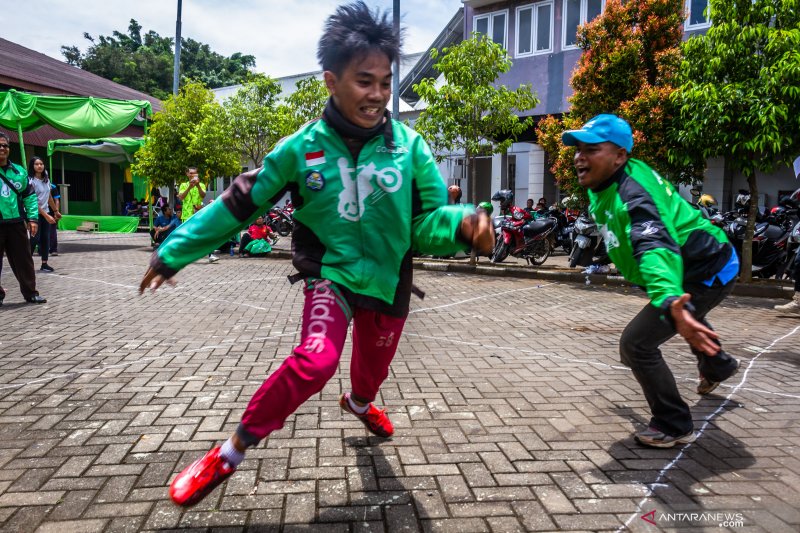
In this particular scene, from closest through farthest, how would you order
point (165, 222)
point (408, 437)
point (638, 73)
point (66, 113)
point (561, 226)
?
point (408, 437)
point (638, 73)
point (165, 222)
point (561, 226)
point (66, 113)

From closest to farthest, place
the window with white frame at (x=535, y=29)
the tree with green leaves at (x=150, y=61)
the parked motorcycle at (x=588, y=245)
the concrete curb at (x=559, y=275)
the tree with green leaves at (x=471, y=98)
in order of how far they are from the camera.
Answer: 1. the concrete curb at (x=559, y=275)
2. the parked motorcycle at (x=588, y=245)
3. the tree with green leaves at (x=471, y=98)
4. the window with white frame at (x=535, y=29)
5. the tree with green leaves at (x=150, y=61)

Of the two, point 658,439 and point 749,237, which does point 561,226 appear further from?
point 658,439

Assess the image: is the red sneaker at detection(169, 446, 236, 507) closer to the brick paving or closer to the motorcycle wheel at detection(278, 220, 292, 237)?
the brick paving

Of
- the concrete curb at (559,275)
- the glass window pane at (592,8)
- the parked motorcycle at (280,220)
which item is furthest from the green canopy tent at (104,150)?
the glass window pane at (592,8)

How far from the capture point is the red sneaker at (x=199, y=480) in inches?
90.2

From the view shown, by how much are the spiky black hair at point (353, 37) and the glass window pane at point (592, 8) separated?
1684 centimetres

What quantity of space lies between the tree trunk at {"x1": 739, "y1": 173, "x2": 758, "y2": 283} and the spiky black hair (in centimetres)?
878

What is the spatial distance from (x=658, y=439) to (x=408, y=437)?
4.39 ft

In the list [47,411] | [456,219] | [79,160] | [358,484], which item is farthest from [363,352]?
[79,160]

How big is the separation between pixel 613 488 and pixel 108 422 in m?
2.78

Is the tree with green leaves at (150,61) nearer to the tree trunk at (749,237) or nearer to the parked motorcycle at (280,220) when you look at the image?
the parked motorcycle at (280,220)

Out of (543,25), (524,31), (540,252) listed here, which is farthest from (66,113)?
(543,25)

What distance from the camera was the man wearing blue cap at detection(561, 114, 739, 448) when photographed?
298 cm

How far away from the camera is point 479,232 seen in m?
2.33
